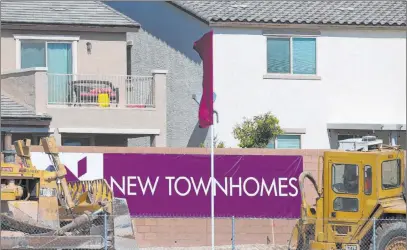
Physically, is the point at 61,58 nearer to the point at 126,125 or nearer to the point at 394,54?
the point at 126,125

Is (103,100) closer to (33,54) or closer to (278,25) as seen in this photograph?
(33,54)

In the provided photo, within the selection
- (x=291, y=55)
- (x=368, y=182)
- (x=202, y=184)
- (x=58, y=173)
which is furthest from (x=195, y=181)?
(x=291, y=55)

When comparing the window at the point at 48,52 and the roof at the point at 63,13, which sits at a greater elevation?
the roof at the point at 63,13

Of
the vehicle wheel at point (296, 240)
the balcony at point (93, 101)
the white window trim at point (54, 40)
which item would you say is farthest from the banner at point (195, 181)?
the white window trim at point (54, 40)

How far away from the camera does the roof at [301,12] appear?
3166 cm

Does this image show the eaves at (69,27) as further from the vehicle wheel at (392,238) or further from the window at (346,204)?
the vehicle wheel at (392,238)

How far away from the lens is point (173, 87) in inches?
1329

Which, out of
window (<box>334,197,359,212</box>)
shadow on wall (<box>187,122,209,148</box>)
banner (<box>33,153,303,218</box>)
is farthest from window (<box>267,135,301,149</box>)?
window (<box>334,197,359,212</box>)

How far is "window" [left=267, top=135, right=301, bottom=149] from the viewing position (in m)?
31.5

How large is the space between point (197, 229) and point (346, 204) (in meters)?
4.72

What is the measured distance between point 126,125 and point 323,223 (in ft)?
33.7

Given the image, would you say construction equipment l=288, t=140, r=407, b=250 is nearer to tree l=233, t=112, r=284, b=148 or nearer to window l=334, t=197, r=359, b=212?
window l=334, t=197, r=359, b=212

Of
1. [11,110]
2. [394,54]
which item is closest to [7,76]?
[11,110]

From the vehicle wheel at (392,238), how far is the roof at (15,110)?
38.8 feet
